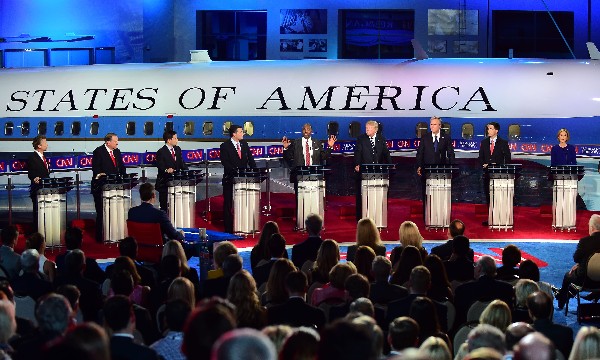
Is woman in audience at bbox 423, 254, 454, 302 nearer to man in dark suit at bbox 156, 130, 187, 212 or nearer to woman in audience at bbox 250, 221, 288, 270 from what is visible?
woman in audience at bbox 250, 221, 288, 270

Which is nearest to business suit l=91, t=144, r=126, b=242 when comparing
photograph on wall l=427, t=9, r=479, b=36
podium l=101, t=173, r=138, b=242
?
podium l=101, t=173, r=138, b=242

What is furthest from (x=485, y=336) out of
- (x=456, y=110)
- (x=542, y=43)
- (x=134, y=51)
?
(x=542, y=43)

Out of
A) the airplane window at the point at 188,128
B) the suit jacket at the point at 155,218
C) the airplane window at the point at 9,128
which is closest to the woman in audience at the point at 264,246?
the suit jacket at the point at 155,218

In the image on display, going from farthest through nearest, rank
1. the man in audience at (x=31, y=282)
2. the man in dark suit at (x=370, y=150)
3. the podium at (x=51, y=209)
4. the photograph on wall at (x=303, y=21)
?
the photograph on wall at (x=303, y=21)
the man in dark suit at (x=370, y=150)
the podium at (x=51, y=209)
the man in audience at (x=31, y=282)

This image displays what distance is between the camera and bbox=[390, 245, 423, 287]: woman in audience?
38.7ft

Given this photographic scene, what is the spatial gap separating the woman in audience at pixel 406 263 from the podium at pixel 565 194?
8.75 metres

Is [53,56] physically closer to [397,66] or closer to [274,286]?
[397,66]

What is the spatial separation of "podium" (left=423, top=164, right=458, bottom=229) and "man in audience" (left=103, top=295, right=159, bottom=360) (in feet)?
41.2

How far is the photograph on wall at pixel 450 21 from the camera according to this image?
134 feet

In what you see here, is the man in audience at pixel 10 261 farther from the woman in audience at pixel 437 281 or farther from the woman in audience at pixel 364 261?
the woman in audience at pixel 437 281

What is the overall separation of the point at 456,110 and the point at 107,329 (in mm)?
18121

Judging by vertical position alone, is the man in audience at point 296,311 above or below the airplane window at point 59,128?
below

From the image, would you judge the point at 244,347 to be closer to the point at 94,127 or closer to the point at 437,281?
the point at 437,281

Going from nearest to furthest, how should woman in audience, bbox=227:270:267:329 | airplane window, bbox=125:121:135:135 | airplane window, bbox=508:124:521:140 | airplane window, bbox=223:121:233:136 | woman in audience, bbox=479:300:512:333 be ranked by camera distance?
woman in audience, bbox=479:300:512:333, woman in audience, bbox=227:270:267:329, airplane window, bbox=508:124:521:140, airplane window, bbox=223:121:233:136, airplane window, bbox=125:121:135:135
